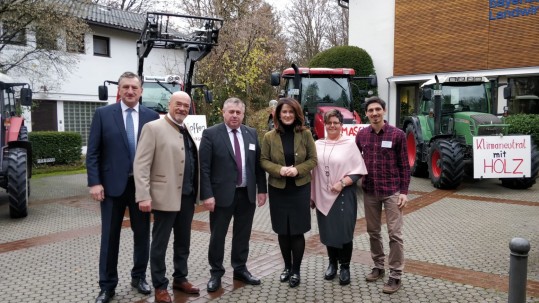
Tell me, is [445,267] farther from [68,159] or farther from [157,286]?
[68,159]

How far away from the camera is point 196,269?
16.5 ft

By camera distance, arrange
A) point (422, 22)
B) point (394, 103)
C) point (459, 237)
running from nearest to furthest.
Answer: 1. point (459, 237)
2. point (422, 22)
3. point (394, 103)

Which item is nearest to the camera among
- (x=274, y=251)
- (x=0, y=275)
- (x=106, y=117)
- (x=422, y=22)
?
(x=106, y=117)

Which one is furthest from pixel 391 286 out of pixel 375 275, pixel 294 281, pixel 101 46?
pixel 101 46

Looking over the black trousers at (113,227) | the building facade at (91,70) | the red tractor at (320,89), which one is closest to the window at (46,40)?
the building facade at (91,70)

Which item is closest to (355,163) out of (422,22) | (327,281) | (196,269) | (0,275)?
(327,281)

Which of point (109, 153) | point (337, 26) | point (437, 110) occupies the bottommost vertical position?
point (109, 153)

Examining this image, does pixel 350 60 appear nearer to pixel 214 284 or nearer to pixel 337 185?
pixel 337 185

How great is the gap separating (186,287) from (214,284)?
26 centimetres

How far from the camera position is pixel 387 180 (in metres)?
4.36

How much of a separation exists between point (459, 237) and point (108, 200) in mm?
4576

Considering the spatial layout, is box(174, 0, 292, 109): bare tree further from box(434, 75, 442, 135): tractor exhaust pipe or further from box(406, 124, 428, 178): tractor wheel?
box(434, 75, 442, 135): tractor exhaust pipe

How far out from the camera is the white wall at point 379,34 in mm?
19375

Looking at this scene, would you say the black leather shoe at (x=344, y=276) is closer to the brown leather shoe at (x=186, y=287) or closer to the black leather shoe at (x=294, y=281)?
the black leather shoe at (x=294, y=281)
